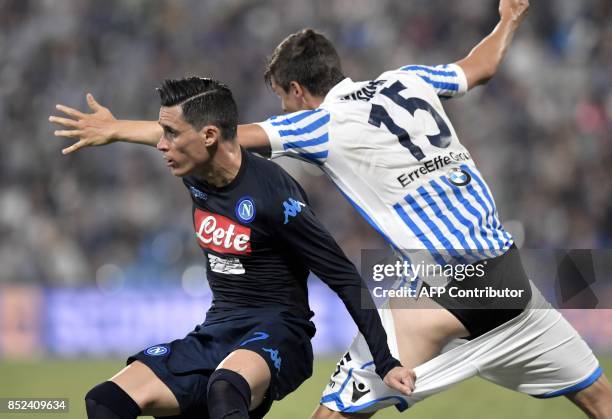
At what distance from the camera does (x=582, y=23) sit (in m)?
13.8

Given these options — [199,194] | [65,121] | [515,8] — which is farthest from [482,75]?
[65,121]

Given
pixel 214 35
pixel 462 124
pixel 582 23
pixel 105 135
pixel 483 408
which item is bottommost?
pixel 483 408

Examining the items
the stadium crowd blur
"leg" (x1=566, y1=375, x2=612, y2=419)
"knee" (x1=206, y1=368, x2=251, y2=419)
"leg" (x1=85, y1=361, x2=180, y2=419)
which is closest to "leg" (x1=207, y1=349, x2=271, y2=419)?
"knee" (x1=206, y1=368, x2=251, y2=419)

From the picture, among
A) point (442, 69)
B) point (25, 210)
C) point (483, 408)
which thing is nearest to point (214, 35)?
point (25, 210)

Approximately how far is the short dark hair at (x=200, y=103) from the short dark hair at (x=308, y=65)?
58cm

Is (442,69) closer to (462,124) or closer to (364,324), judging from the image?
(364,324)

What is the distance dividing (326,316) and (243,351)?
22.9 feet

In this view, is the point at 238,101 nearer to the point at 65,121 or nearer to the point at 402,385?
the point at 65,121

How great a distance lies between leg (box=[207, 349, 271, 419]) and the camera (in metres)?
4.31

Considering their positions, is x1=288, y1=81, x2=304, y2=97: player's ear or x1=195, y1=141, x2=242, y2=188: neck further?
x1=288, y1=81, x2=304, y2=97: player's ear

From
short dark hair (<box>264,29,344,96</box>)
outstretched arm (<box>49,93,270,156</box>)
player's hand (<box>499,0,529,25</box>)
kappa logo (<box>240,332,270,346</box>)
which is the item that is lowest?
kappa logo (<box>240,332,270,346</box>)

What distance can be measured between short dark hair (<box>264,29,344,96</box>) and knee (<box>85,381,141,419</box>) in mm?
1844

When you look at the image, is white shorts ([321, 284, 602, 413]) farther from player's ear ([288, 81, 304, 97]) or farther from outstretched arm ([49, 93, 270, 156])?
player's ear ([288, 81, 304, 97])

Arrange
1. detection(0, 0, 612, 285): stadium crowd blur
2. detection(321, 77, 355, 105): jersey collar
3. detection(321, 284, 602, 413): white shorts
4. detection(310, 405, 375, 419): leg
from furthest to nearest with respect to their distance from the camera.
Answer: detection(0, 0, 612, 285): stadium crowd blur
detection(321, 77, 355, 105): jersey collar
detection(310, 405, 375, 419): leg
detection(321, 284, 602, 413): white shorts
